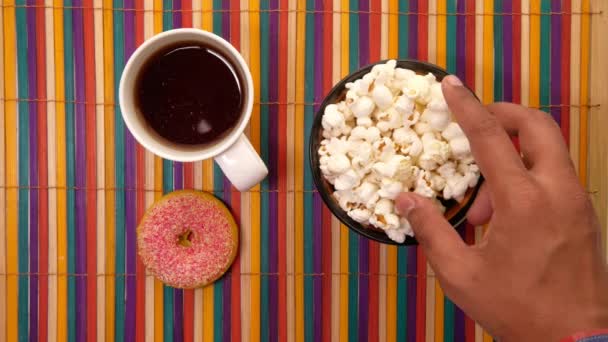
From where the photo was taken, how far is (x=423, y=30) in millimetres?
730

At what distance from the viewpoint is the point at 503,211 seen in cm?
50

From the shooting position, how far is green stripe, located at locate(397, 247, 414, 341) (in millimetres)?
742

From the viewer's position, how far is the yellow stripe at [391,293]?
0.74m

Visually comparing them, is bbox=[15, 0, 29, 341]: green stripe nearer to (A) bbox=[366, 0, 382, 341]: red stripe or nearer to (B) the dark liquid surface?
(B) the dark liquid surface

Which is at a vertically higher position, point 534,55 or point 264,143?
point 534,55

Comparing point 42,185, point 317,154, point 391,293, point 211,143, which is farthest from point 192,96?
point 391,293

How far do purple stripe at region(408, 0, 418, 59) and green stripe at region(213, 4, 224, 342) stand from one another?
0.25 meters

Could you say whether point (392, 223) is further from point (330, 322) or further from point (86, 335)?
point (86, 335)

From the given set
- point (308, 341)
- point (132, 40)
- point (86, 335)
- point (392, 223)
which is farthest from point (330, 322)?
point (132, 40)

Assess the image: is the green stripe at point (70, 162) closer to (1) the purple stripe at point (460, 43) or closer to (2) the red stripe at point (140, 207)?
(2) the red stripe at point (140, 207)

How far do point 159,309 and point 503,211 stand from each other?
0.48m

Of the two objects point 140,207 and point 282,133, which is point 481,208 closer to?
point 282,133

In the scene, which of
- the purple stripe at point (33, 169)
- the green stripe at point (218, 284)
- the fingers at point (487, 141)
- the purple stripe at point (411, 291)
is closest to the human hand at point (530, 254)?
the fingers at point (487, 141)

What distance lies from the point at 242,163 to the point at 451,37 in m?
0.33
